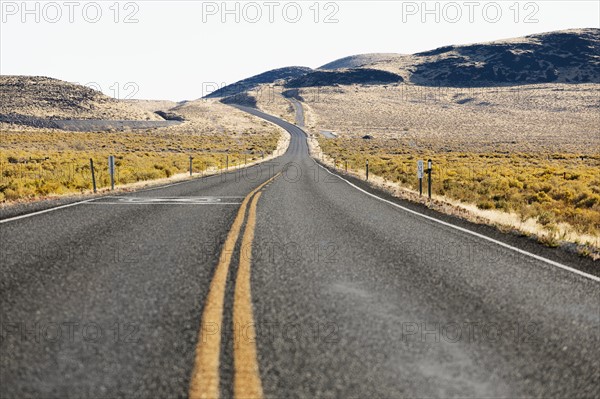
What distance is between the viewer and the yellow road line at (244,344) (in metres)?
2.27

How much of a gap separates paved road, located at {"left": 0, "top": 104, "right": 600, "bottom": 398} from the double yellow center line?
11 millimetres

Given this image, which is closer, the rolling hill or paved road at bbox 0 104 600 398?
paved road at bbox 0 104 600 398

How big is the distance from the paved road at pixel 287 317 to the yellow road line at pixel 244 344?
0.01 m

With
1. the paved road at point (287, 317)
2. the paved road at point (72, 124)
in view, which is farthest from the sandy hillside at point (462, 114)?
the paved road at point (287, 317)

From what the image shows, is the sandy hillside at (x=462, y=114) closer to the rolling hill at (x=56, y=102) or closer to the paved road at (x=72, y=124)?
the paved road at (x=72, y=124)

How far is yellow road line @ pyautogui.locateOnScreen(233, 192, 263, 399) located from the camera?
7.46 feet

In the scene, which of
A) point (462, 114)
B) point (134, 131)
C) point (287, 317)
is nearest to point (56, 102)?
point (134, 131)

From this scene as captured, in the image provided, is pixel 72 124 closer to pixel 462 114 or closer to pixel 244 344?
pixel 244 344

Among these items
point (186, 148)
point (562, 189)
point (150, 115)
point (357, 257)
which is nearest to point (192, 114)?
point (150, 115)

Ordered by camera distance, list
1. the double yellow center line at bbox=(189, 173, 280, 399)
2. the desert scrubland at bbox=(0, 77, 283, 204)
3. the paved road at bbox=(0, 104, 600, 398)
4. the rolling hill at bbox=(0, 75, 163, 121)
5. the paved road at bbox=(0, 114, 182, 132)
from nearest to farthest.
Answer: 1. the double yellow center line at bbox=(189, 173, 280, 399)
2. the paved road at bbox=(0, 104, 600, 398)
3. the desert scrubland at bbox=(0, 77, 283, 204)
4. the paved road at bbox=(0, 114, 182, 132)
5. the rolling hill at bbox=(0, 75, 163, 121)

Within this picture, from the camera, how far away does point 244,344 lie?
2.77 meters

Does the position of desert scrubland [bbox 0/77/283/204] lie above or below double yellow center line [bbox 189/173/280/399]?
above

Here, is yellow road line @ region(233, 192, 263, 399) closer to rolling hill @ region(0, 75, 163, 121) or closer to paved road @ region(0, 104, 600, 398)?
paved road @ region(0, 104, 600, 398)

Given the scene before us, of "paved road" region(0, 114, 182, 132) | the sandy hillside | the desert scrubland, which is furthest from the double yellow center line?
"paved road" region(0, 114, 182, 132)
